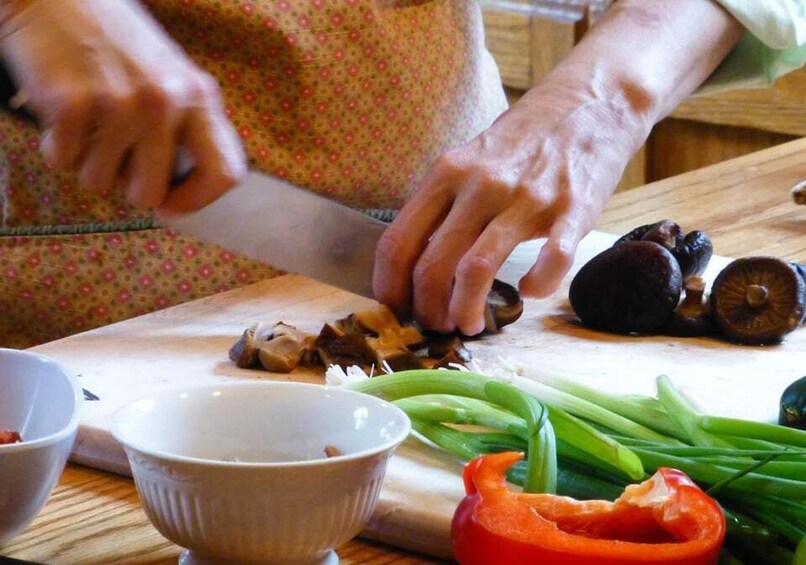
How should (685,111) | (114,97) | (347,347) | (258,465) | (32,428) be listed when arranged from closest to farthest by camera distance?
(258,465) → (32,428) → (114,97) → (347,347) → (685,111)

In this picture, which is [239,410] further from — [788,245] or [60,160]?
[788,245]

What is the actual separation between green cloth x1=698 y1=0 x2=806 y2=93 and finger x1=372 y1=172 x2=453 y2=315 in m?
0.65

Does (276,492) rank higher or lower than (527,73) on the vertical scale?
higher

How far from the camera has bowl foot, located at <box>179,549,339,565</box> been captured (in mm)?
995

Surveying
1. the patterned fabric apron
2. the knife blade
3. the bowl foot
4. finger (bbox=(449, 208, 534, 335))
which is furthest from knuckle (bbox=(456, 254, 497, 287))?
the bowl foot

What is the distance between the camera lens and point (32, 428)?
1.09 metres

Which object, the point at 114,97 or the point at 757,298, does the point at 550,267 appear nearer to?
the point at 757,298

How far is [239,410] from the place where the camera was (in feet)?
3.57

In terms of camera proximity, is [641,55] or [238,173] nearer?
[238,173]

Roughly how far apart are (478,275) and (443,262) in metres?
0.07

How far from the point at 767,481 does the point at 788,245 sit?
1.21 meters

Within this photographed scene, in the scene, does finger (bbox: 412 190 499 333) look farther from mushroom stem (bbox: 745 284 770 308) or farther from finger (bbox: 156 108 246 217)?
finger (bbox: 156 108 246 217)

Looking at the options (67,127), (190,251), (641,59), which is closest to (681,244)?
(641,59)

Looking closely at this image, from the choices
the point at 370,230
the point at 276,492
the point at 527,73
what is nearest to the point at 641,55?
the point at 370,230
